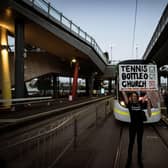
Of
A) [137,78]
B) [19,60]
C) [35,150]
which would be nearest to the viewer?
[35,150]

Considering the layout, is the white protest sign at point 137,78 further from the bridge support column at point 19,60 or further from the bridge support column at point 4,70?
the bridge support column at point 4,70

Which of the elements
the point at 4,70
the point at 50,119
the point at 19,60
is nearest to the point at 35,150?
the point at 50,119

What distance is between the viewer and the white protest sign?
10289 mm

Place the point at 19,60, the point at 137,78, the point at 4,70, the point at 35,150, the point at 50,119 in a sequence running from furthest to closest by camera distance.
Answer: the point at 4,70 < the point at 19,60 < the point at 50,119 < the point at 137,78 < the point at 35,150

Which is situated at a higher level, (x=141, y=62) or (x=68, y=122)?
(x=141, y=62)

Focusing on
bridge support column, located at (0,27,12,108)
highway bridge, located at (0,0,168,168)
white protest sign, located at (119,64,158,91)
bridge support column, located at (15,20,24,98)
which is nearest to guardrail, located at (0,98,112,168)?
highway bridge, located at (0,0,168,168)

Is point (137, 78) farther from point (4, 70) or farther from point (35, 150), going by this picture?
point (4, 70)

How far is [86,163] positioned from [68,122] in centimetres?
325

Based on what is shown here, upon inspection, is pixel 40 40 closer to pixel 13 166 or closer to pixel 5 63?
pixel 5 63

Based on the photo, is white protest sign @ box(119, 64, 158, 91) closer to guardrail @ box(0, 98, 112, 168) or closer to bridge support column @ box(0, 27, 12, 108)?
guardrail @ box(0, 98, 112, 168)

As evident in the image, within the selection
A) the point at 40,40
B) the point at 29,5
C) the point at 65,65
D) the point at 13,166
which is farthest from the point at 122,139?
the point at 65,65

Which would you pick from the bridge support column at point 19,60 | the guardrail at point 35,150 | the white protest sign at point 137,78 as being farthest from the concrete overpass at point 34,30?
the guardrail at point 35,150

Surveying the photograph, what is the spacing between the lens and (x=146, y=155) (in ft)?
20.1

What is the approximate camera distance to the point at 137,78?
10.3 meters
